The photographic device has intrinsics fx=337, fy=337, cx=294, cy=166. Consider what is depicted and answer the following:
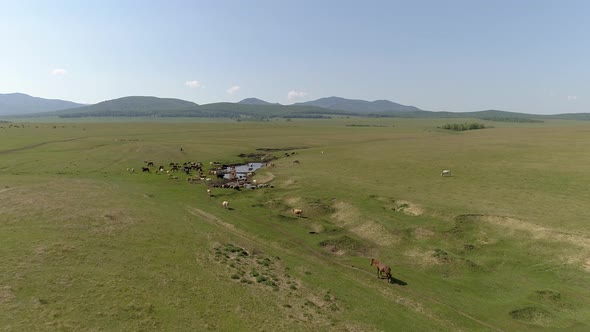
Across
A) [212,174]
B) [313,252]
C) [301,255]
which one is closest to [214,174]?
[212,174]

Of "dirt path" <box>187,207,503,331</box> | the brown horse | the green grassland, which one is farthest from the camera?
the brown horse

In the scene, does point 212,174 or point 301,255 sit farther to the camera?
point 212,174

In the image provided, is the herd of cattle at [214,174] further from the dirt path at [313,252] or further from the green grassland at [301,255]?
the dirt path at [313,252]

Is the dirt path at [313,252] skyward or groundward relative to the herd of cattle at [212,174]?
groundward

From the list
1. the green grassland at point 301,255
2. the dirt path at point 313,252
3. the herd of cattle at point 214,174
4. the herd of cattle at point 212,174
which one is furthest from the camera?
the herd of cattle at point 212,174

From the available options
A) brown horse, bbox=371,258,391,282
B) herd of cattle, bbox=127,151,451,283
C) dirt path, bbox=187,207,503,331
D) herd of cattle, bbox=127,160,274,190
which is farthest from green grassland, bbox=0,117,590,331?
herd of cattle, bbox=127,160,274,190

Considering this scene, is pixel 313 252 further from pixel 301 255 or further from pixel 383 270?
pixel 383 270

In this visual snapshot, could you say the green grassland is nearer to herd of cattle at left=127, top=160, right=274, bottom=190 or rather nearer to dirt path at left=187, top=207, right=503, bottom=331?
dirt path at left=187, top=207, right=503, bottom=331

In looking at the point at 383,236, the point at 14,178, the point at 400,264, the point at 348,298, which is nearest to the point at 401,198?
the point at 383,236

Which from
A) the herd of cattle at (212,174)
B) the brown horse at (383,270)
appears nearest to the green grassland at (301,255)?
the brown horse at (383,270)
